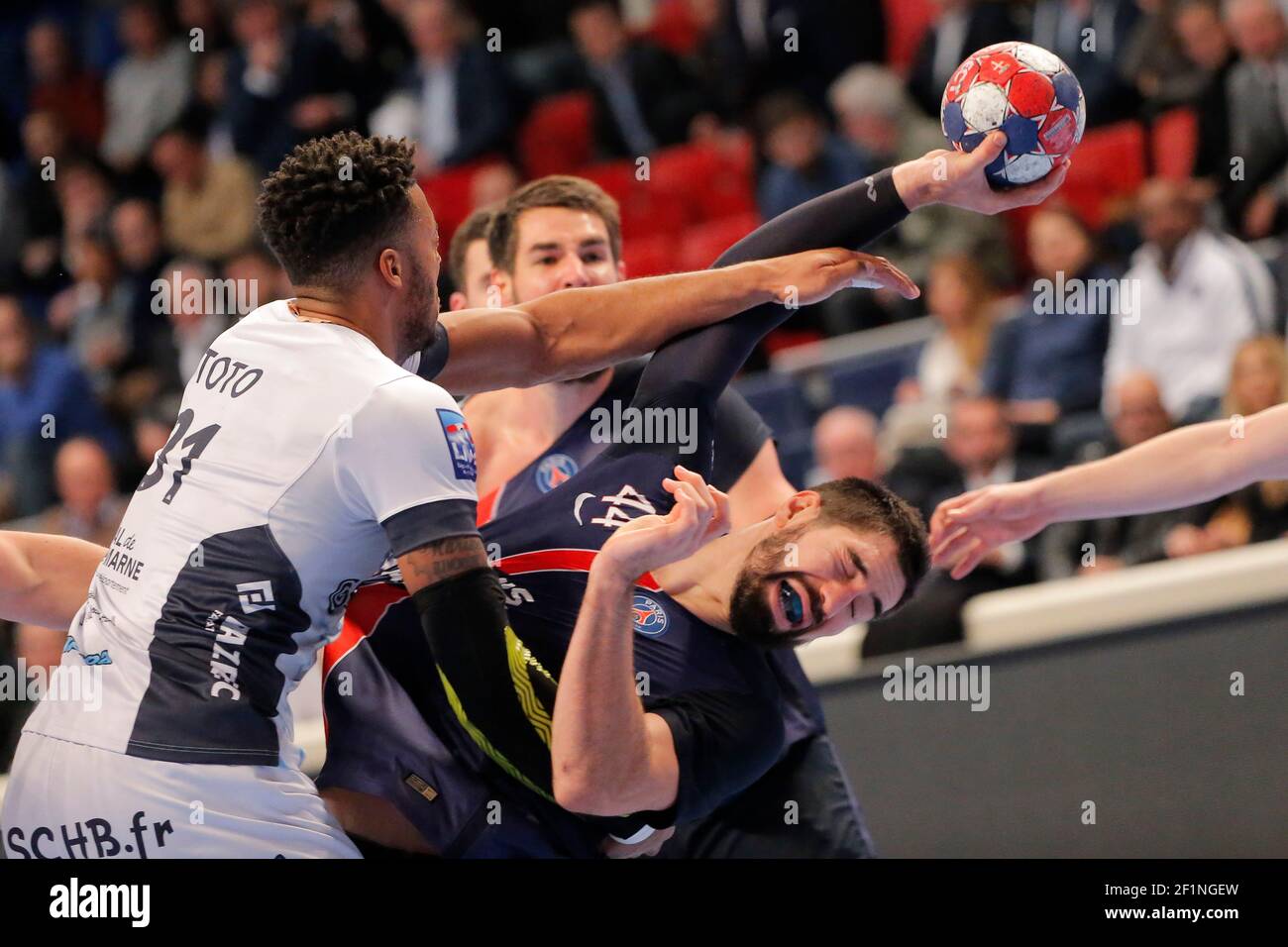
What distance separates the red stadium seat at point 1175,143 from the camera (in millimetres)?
7297

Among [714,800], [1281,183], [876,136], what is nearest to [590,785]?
[714,800]

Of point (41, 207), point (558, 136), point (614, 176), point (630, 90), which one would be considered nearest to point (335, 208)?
point (614, 176)

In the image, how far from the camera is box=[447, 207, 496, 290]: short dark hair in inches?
200

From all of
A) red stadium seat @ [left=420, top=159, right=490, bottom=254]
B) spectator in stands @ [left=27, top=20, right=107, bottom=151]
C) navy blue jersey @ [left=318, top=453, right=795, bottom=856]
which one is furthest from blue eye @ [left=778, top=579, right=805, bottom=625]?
A: spectator in stands @ [left=27, top=20, right=107, bottom=151]

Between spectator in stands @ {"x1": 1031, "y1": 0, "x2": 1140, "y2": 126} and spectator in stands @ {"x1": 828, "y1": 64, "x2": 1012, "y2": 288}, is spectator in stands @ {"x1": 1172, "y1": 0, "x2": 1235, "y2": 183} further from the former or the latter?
spectator in stands @ {"x1": 828, "y1": 64, "x2": 1012, "y2": 288}

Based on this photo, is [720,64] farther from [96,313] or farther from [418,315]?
[418,315]

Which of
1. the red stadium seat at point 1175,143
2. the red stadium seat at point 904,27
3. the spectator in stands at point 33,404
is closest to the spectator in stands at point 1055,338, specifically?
the red stadium seat at point 1175,143

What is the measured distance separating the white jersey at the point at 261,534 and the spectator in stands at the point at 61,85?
917 cm

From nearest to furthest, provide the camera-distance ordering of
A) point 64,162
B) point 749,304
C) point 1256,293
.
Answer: point 749,304
point 1256,293
point 64,162

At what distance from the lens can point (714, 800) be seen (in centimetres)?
333

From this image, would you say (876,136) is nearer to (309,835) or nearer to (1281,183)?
(1281,183)

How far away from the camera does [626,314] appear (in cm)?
376

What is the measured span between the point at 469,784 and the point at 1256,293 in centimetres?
421
